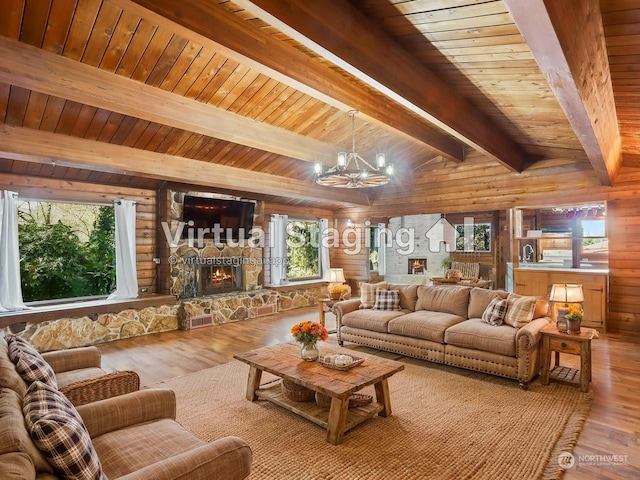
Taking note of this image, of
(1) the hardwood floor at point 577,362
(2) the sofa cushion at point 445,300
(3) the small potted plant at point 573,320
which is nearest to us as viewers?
(1) the hardwood floor at point 577,362

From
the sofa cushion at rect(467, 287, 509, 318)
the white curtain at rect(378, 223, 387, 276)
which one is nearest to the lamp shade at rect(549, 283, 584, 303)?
the sofa cushion at rect(467, 287, 509, 318)

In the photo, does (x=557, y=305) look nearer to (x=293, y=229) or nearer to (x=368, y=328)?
(x=368, y=328)

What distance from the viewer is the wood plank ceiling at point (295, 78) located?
7.55 feet

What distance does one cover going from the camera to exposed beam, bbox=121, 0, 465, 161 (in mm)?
2268

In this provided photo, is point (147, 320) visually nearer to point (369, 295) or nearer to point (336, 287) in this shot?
point (336, 287)

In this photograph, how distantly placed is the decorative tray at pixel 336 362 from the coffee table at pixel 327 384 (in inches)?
1.3

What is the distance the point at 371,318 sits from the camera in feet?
16.4

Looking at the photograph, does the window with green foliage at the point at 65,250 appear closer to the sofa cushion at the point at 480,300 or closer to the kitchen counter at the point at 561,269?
the sofa cushion at the point at 480,300

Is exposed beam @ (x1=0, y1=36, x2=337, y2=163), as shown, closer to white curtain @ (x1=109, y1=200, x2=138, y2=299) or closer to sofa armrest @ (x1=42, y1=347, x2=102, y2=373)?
sofa armrest @ (x1=42, y1=347, x2=102, y2=373)

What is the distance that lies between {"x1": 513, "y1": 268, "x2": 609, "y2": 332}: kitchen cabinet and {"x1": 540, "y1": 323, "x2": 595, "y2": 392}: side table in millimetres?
2566

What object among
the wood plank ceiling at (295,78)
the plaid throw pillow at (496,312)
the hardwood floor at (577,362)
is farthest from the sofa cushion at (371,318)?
the wood plank ceiling at (295,78)

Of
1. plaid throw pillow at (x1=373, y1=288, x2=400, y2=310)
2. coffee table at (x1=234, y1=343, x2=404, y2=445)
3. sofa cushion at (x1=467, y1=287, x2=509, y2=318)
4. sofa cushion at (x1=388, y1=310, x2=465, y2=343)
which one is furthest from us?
plaid throw pillow at (x1=373, y1=288, x2=400, y2=310)

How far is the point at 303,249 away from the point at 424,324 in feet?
17.6

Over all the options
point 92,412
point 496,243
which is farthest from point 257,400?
point 496,243
